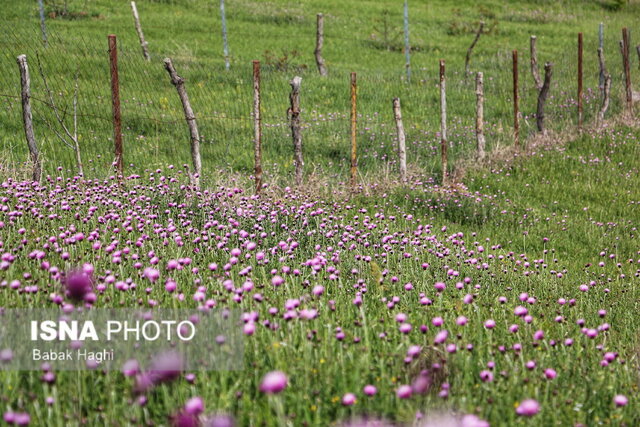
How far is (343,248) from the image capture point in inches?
249

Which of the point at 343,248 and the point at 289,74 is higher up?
the point at 289,74

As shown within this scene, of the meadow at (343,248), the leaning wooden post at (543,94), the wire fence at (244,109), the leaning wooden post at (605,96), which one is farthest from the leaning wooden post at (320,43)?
the leaning wooden post at (605,96)

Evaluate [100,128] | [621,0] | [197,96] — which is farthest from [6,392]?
[621,0]

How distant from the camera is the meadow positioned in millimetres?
2934

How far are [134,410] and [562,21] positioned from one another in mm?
35667

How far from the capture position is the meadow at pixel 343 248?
9.62 feet

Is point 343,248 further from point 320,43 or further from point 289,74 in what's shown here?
point 320,43

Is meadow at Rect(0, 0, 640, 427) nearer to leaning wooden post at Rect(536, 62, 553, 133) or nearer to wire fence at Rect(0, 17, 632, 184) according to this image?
wire fence at Rect(0, 17, 632, 184)

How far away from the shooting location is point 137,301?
3646 mm

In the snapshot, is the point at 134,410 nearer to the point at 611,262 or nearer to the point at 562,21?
the point at 611,262

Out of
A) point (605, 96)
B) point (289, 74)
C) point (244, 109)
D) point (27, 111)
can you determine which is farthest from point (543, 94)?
point (27, 111)

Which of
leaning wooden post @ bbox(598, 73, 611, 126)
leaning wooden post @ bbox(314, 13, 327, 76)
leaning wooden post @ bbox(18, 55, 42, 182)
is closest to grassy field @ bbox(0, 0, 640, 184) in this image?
leaning wooden post @ bbox(314, 13, 327, 76)

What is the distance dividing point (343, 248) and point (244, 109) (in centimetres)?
890

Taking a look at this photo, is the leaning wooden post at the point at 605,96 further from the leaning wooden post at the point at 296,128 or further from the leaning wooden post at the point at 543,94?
the leaning wooden post at the point at 296,128
